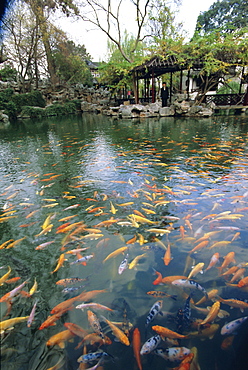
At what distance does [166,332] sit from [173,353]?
147 millimetres

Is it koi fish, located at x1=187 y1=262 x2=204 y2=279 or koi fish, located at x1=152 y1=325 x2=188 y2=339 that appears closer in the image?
koi fish, located at x1=152 y1=325 x2=188 y2=339

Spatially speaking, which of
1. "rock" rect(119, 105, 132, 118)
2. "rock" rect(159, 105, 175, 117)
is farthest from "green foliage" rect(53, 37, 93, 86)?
"rock" rect(159, 105, 175, 117)

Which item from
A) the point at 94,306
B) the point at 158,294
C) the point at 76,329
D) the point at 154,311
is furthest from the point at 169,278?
the point at 76,329

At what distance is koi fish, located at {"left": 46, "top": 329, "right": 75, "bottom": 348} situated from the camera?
5.08 ft

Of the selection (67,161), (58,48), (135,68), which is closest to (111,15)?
(135,68)

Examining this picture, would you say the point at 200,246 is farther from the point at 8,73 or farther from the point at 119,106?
the point at 8,73

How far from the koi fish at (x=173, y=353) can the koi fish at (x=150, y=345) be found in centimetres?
3

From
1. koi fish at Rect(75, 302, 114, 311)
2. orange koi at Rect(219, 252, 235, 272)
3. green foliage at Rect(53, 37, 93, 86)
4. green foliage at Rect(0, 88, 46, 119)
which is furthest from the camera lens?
green foliage at Rect(53, 37, 93, 86)

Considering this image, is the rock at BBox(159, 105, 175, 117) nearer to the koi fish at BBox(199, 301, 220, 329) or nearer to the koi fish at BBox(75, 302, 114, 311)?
the koi fish at BBox(199, 301, 220, 329)

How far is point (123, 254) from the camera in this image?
7.90 feet

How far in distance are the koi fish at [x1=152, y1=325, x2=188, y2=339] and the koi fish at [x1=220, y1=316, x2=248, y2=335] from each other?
31 cm

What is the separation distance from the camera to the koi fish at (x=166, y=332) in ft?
5.10

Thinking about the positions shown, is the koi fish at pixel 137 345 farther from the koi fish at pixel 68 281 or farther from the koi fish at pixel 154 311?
the koi fish at pixel 68 281

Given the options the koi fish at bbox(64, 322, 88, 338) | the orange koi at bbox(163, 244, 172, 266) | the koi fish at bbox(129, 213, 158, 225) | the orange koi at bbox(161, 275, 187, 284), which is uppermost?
the koi fish at bbox(129, 213, 158, 225)
